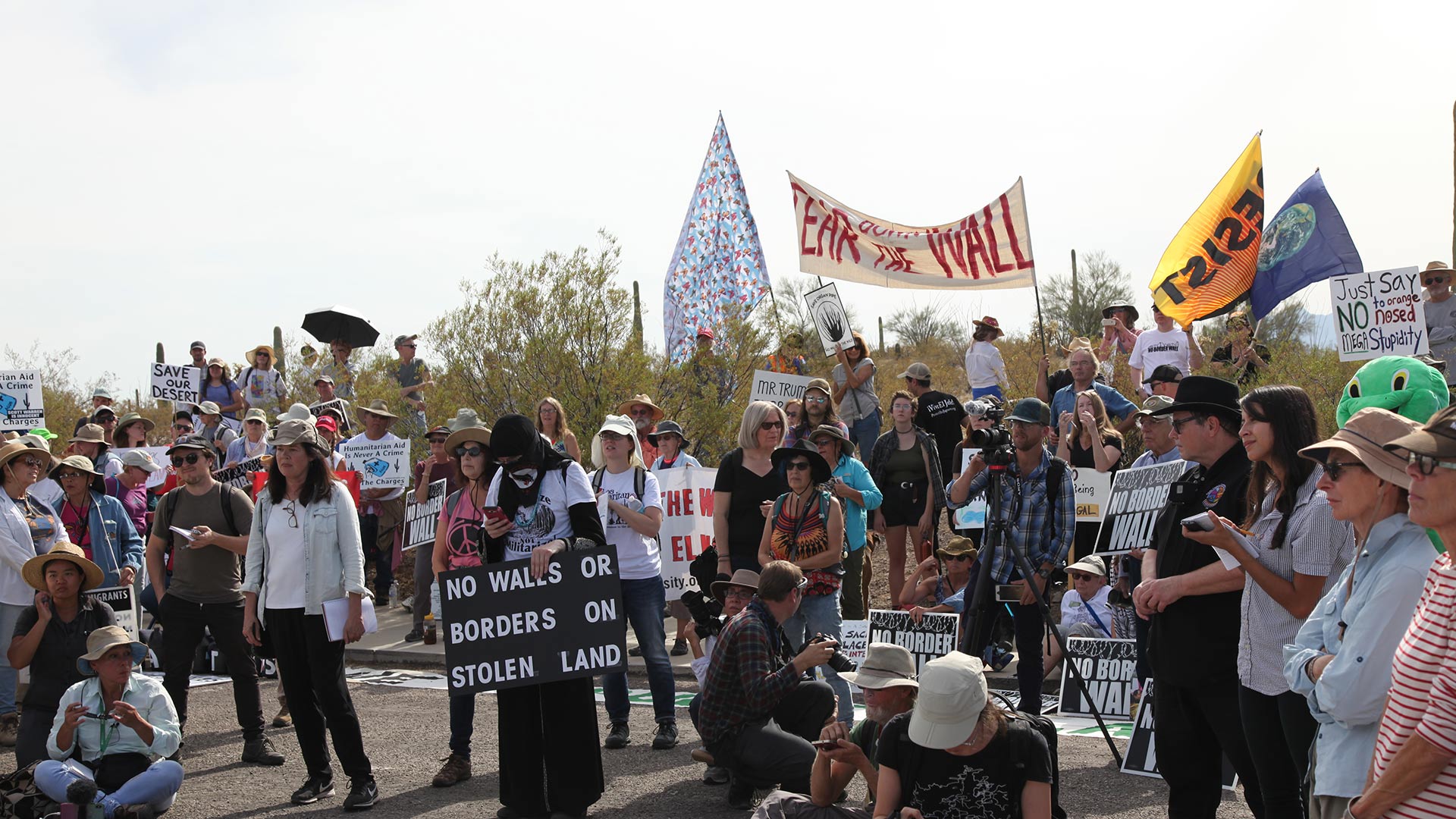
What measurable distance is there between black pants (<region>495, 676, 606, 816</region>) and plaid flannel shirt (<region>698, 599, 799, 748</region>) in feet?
2.06

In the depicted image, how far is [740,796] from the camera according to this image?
6.89 meters

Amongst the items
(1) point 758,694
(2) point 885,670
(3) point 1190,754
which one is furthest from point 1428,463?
(1) point 758,694

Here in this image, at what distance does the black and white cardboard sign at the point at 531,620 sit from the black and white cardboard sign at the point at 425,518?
5643 mm

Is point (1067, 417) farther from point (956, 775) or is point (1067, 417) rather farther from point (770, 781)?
point (956, 775)

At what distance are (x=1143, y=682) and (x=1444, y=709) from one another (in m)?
4.46

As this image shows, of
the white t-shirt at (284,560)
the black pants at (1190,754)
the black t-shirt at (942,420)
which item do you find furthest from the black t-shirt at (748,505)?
the black t-shirt at (942,420)

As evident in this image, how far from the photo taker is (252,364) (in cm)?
1889

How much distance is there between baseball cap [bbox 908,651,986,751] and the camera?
4.46 metres

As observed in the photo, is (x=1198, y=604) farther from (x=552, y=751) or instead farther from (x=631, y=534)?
(x=631, y=534)

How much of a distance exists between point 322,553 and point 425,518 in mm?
5367

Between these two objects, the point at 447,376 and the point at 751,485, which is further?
the point at 447,376

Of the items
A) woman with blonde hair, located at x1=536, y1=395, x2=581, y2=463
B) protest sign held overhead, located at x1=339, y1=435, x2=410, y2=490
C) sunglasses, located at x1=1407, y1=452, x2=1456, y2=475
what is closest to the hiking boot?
woman with blonde hair, located at x1=536, y1=395, x2=581, y2=463

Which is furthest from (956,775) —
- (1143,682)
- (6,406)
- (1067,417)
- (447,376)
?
(6,406)

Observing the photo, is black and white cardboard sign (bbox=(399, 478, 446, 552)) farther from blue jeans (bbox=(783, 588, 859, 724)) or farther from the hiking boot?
blue jeans (bbox=(783, 588, 859, 724))
